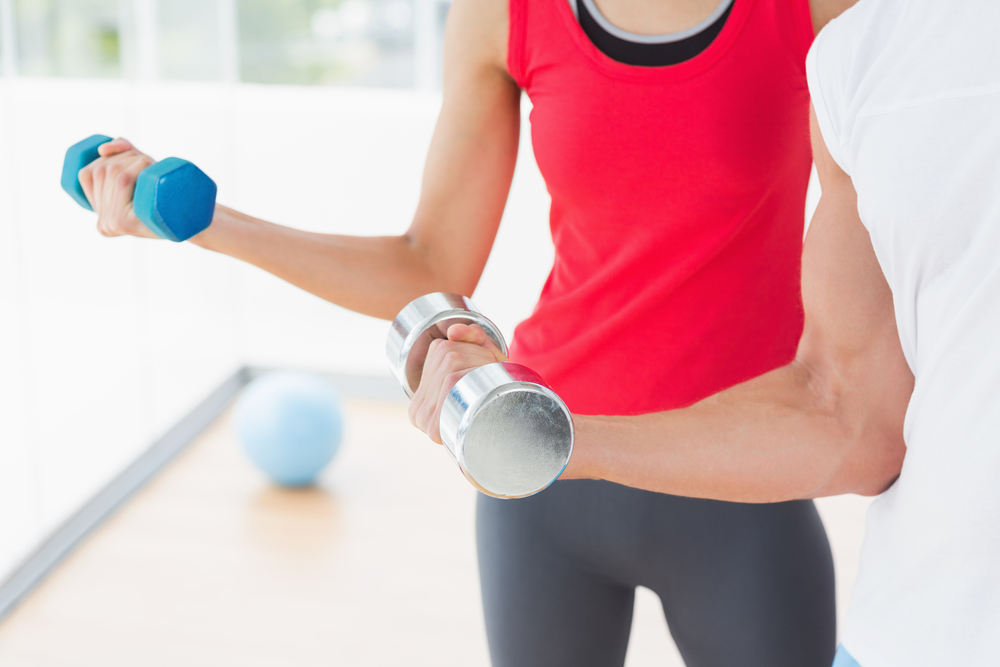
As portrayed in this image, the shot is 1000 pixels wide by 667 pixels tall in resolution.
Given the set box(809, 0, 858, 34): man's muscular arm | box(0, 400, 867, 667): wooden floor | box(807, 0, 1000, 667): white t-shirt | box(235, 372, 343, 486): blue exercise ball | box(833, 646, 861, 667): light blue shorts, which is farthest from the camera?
box(235, 372, 343, 486): blue exercise ball

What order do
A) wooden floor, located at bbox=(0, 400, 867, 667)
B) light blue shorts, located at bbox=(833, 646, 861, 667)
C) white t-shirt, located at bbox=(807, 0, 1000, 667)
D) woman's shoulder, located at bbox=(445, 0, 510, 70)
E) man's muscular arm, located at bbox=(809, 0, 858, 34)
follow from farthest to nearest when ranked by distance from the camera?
wooden floor, located at bbox=(0, 400, 867, 667) → woman's shoulder, located at bbox=(445, 0, 510, 70) → man's muscular arm, located at bbox=(809, 0, 858, 34) → light blue shorts, located at bbox=(833, 646, 861, 667) → white t-shirt, located at bbox=(807, 0, 1000, 667)

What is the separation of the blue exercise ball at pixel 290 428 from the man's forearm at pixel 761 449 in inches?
88.1

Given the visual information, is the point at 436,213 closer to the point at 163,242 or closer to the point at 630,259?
the point at 630,259

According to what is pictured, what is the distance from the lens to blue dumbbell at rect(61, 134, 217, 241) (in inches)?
39.4

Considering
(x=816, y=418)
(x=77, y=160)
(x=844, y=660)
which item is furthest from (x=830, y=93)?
(x=77, y=160)

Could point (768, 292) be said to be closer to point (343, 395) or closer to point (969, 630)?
point (969, 630)

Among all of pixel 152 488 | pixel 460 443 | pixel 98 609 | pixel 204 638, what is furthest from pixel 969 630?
pixel 152 488

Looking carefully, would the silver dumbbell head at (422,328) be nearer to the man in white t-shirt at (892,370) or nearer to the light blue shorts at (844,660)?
the man in white t-shirt at (892,370)

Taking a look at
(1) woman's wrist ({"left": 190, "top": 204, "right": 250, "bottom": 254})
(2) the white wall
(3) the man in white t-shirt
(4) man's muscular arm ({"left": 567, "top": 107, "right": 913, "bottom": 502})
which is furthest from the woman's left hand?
(2) the white wall

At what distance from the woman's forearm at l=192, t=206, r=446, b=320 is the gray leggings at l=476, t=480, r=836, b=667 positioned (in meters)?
0.28

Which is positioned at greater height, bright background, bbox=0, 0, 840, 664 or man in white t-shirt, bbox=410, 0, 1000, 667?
man in white t-shirt, bbox=410, 0, 1000, 667

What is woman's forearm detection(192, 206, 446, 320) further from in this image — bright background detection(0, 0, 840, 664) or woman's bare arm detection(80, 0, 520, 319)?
bright background detection(0, 0, 840, 664)

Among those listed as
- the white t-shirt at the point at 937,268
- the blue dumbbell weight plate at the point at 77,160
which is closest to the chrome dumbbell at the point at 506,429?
the white t-shirt at the point at 937,268

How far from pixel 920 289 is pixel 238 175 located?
3.31 m
